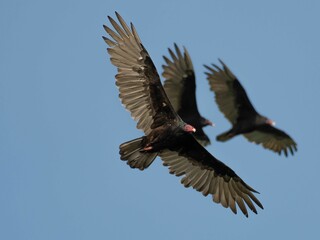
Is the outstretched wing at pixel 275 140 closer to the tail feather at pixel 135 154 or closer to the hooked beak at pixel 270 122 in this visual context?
the hooked beak at pixel 270 122

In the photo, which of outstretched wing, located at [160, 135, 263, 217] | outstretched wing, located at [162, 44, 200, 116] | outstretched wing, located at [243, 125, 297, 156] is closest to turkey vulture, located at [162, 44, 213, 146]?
outstretched wing, located at [162, 44, 200, 116]

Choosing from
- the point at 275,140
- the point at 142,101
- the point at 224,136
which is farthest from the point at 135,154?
the point at 275,140

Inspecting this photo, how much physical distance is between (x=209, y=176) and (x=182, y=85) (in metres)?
4.64

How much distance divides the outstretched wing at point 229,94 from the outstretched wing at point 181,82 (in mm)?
1219

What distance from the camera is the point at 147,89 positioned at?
1254 centimetres

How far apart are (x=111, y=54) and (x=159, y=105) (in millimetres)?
1017

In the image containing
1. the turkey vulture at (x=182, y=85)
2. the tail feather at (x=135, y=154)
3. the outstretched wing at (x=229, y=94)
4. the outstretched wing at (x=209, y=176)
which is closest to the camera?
the tail feather at (x=135, y=154)

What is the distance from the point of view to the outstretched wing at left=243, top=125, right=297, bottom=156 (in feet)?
64.7

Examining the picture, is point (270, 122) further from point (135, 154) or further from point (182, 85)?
point (135, 154)

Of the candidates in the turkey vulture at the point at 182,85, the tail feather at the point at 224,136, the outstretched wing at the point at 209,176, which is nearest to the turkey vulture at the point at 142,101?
the outstretched wing at the point at 209,176

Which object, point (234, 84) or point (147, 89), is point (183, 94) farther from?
point (147, 89)

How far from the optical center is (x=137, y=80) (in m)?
12.5

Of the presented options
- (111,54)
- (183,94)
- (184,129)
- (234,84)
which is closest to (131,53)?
(111,54)

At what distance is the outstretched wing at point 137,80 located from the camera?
41.0ft
